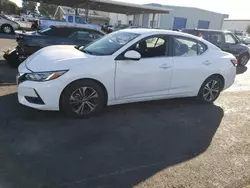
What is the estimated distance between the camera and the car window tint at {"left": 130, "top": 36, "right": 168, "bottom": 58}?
509 centimetres

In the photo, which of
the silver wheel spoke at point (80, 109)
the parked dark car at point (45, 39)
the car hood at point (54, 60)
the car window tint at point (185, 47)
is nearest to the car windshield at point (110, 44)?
the car hood at point (54, 60)

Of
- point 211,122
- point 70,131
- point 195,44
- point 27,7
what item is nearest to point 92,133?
point 70,131

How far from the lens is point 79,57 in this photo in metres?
4.60

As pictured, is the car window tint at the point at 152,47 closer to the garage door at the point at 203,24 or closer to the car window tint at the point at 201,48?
the car window tint at the point at 201,48

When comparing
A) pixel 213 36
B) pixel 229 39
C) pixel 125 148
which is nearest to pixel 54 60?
pixel 125 148

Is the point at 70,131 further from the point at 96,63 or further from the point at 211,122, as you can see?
the point at 211,122

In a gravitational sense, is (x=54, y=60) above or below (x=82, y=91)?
above

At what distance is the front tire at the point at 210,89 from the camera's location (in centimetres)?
593

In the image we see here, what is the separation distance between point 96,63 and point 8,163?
2120 mm

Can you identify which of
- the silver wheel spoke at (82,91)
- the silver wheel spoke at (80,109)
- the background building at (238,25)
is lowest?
the background building at (238,25)

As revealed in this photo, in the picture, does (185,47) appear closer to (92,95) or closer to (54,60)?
(92,95)

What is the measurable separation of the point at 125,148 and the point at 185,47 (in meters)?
2.78

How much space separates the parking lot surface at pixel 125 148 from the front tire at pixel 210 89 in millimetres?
498

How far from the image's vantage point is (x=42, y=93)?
427 centimetres
